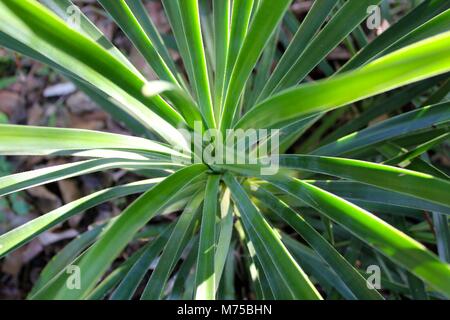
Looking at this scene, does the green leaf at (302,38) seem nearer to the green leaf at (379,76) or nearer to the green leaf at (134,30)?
the green leaf at (134,30)

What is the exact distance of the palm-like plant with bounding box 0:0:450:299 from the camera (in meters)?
0.47

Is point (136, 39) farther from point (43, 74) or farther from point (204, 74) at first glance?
point (43, 74)

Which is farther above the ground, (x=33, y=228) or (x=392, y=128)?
(x=392, y=128)

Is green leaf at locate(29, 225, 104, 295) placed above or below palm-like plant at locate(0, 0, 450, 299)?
below

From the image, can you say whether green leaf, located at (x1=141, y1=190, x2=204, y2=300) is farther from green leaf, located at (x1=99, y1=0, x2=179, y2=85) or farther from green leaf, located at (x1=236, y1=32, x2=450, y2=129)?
green leaf, located at (x1=236, y1=32, x2=450, y2=129)

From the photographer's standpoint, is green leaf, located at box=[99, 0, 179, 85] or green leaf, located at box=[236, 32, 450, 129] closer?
green leaf, located at box=[236, 32, 450, 129]

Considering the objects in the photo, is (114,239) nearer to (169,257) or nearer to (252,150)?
(169,257)

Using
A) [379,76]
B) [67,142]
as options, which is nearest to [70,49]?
[67,142]

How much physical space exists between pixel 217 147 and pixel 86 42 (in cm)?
28

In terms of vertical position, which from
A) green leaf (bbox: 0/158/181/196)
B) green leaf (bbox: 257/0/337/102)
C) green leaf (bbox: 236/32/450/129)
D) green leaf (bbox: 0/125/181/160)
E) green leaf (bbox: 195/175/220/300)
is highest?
green leaf (bbox: 257/0/337/102)

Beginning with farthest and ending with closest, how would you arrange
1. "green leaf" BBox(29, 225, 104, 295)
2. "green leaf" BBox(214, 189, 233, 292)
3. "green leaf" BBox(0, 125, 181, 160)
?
1. "green leaf" BBox(29, 225, 104, 295)
2. "green leaf" BBox(214, 189, 233, 292)
3. "green leaf" BBox(0, 125, 181, 160)

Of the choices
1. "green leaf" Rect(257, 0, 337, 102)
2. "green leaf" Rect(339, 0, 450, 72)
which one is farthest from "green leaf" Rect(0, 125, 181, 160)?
"green leaf" Rect(339, 0, 450, 72)

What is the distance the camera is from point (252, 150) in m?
0.94

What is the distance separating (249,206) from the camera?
71 centimetres
